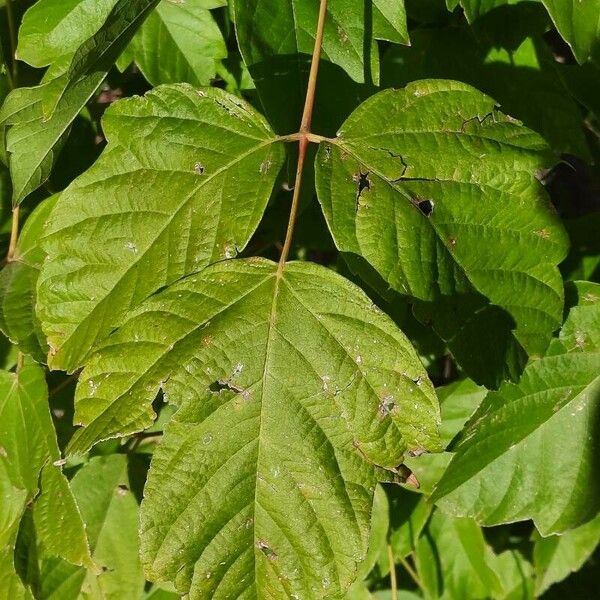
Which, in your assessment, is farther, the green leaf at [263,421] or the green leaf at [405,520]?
the green leaf at [405,520]

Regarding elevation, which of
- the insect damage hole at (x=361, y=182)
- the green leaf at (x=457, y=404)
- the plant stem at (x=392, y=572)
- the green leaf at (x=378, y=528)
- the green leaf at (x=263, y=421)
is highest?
the insect damage hole at (x=361, y=182)

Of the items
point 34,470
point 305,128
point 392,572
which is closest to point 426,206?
point 305,128

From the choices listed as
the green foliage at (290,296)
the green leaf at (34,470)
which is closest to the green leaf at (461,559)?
the green foliage at (290,296)

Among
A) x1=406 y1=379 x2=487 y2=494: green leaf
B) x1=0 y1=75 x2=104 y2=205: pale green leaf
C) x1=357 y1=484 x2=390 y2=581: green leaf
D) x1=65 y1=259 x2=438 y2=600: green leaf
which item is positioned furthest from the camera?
x1=357 y1=484 x2=390 y2=581: green leaf

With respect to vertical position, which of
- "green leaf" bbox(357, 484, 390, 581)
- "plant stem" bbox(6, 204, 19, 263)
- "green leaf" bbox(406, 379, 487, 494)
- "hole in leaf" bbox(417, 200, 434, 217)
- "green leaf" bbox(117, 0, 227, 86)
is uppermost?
"green leaf" bbox(117, 0, 227, 86)

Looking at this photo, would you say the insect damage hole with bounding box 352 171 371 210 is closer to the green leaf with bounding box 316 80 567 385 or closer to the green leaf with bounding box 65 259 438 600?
the green leaf with bounding box 316 80 567 385

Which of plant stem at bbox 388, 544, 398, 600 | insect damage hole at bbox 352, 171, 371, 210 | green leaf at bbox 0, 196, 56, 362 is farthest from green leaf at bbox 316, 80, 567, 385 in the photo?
plant stem at bbox 388, 544, 398, 600

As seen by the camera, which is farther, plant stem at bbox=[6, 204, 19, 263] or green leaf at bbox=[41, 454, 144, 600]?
green leaf at bbox=[41, 454, 144, 600]

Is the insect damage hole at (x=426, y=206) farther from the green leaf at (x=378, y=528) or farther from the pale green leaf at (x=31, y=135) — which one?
the green leaf at (x=378, y=528)
